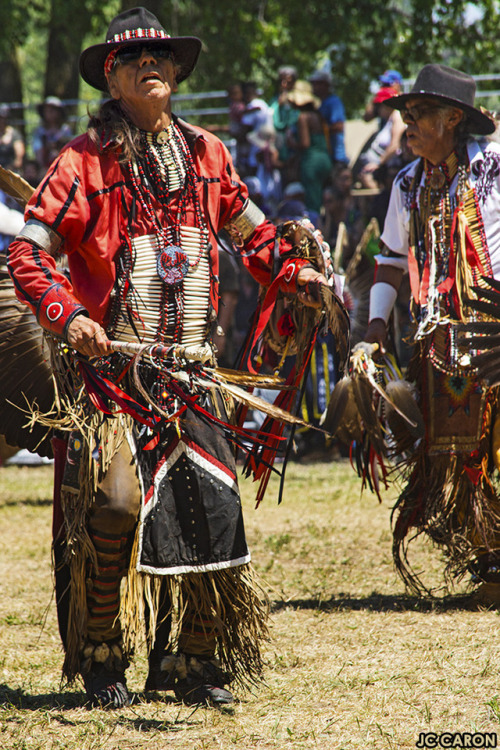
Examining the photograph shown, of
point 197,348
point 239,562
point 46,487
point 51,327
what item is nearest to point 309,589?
point 239,562

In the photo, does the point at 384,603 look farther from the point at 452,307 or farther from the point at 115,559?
the point at 115,559

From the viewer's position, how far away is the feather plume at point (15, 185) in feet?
11.5

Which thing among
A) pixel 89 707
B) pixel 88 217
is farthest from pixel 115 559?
pixel 88 217

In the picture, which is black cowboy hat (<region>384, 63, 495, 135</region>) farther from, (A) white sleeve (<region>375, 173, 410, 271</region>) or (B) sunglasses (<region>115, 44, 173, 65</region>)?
(B) sunglasses (<region>115, 44, 173, 65</region>)

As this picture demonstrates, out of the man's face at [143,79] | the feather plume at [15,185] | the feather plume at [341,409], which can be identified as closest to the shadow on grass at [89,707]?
the feather plume at [341,409]

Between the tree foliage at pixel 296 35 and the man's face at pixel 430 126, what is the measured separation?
1075cm

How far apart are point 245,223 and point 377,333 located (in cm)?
104

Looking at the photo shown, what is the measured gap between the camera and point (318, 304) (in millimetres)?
3391

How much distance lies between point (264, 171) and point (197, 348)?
7.67 meters

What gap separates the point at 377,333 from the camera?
4.31 m

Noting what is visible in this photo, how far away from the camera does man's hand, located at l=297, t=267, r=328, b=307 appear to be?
3.37 m

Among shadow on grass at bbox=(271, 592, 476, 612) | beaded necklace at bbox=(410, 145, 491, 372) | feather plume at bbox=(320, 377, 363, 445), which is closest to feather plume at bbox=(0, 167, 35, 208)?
feather plume at bbox=(320, 377, 363, 445)

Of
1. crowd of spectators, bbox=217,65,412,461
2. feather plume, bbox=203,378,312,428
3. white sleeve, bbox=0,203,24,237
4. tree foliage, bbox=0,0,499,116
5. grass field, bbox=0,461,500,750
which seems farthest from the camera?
tree foliage, bbox=0,0,499,116

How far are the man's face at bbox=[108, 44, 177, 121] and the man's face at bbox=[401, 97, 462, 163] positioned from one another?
4.48 ft
